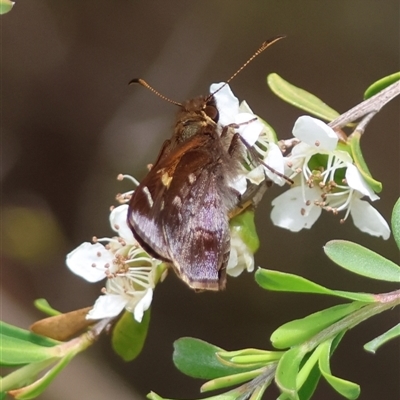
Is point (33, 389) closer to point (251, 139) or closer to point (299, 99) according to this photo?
point (251, 139)

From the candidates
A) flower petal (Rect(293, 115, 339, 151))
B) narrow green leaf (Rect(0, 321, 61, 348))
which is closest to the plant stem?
flower petal (Rect(293, 115, 339, 151))

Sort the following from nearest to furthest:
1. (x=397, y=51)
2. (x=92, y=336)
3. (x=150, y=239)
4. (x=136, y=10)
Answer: (x=150, y=239)
(x=92, y=336)
(x=397, y=51)
(x=136, y=10)

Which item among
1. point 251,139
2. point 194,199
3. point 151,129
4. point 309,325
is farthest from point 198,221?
point 151,129

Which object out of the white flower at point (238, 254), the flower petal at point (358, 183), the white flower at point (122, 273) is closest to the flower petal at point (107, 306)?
the white flower at point (122, 273)

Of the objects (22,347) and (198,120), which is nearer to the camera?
(22,347)

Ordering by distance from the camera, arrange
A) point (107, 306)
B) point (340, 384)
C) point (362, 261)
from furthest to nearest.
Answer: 1. point (107, 306)
2. point (362, 261)
3. point (340, 384)

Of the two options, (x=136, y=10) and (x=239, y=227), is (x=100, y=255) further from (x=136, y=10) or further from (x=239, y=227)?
(x=136, y=10)

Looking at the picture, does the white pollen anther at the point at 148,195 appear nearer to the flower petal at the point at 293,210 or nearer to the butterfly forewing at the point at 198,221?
the butterfly forewing at the point at 198,221

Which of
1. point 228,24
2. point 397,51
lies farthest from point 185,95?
point 397,51
